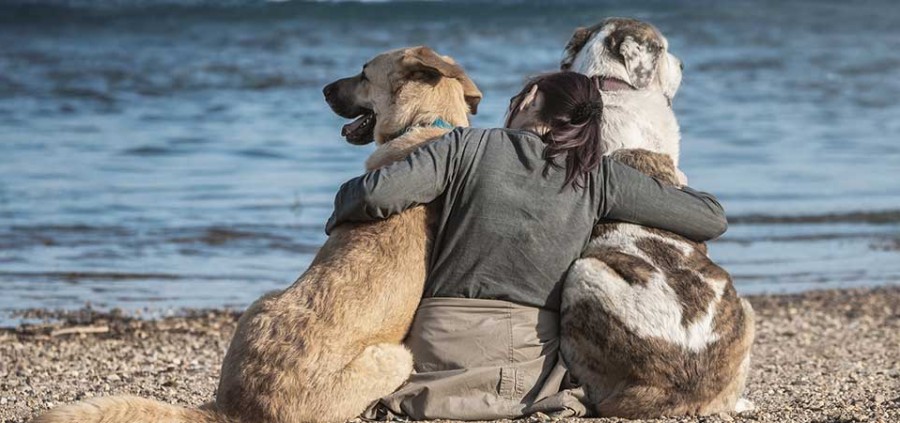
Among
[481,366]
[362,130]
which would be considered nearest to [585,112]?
[481,366]

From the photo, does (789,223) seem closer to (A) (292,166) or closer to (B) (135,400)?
(A) (292,166)

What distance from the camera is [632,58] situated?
6770 mm

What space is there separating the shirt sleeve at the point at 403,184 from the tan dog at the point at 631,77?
4.17ft

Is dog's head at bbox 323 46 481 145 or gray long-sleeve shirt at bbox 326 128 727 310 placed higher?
dog's head at bbox 323 46 481 145

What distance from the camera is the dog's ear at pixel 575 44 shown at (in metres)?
7.08

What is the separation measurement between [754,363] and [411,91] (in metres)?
3.30

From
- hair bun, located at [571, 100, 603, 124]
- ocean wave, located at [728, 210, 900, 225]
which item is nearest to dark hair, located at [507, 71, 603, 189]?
hair bun, located at [571, 100, 603, 124]

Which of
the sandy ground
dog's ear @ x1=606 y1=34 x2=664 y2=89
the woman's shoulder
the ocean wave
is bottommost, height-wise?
the ocean wave

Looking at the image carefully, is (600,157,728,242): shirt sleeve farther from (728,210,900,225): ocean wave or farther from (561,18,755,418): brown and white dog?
(728,210,900,225): ocean wave

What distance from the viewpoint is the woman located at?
17.2 feet

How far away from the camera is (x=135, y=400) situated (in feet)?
16.0

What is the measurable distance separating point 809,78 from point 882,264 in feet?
64.1

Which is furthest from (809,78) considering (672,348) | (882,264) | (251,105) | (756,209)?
(672,348)

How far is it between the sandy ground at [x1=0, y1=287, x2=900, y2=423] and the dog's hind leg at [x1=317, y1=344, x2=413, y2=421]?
4.41 ft
